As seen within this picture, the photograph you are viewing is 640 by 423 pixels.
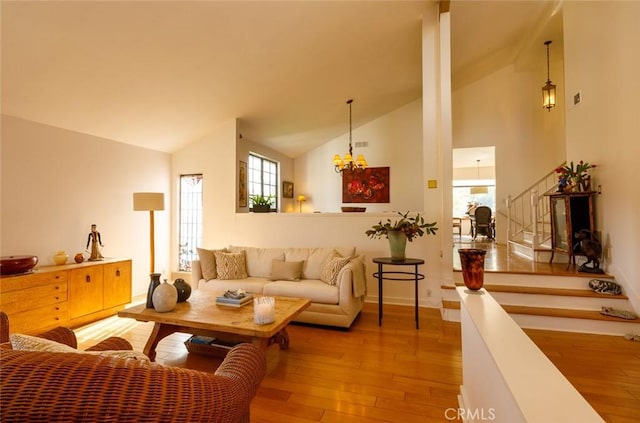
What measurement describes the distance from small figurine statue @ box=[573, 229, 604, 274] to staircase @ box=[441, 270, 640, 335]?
7.2 inches

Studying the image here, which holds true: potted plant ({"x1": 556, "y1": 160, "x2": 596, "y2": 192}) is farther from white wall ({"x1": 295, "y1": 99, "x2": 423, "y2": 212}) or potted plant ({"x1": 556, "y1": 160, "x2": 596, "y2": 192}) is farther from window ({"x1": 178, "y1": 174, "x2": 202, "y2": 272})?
window ({"x1": 178, "y1": 174, "x2": 202, "y2": 272})

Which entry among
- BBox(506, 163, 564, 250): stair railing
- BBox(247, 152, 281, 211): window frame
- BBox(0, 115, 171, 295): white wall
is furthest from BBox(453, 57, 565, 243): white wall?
BBox(0, 115, 171, 295): white wall

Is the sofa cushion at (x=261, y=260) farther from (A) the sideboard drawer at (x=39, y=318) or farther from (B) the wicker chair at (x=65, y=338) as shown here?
(B) the wicker chair at (x=65, y=338)

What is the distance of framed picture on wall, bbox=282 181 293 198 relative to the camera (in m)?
7.72

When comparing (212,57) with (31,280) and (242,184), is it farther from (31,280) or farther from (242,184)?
(31,280)

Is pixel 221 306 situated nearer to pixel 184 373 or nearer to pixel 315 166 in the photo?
pixel 184 373

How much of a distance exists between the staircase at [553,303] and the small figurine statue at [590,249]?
0.18 meters

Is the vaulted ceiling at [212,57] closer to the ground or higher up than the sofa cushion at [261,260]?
higher up

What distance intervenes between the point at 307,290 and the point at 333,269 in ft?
1.32

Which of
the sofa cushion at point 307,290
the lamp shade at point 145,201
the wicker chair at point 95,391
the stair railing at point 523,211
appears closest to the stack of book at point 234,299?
the sofa cushion at point 307,290

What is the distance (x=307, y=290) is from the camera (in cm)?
347

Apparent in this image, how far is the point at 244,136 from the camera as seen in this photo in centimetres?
610

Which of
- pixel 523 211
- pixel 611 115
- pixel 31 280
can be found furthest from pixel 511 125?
pixel 31 280

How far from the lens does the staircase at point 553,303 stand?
3.14m
